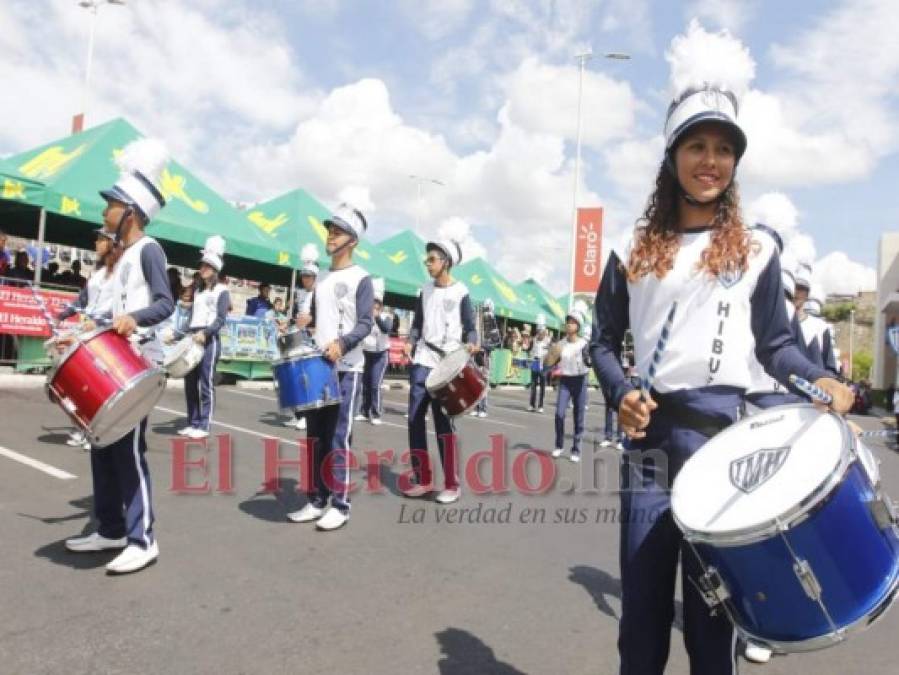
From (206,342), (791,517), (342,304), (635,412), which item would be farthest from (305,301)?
(791,517)

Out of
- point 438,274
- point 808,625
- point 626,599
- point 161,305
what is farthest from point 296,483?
point 808,625

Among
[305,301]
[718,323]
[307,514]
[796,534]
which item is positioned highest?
[305,301]

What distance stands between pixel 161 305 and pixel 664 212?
2744 mm

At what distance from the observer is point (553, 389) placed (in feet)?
85.0

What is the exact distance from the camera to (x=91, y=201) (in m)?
10.9

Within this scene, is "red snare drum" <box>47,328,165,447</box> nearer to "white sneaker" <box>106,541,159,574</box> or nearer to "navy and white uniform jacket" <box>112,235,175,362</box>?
"navy and white uniform jacket" <box>112,235,175,362</box>

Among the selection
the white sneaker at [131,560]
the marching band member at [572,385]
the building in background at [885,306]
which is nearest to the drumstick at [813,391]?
the white sneaker at [131,560]

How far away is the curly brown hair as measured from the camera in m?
2.09

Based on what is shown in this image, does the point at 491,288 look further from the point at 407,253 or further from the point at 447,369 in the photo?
the point at 447,369

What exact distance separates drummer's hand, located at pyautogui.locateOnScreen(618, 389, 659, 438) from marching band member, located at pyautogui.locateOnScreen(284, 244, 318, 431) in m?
2.85

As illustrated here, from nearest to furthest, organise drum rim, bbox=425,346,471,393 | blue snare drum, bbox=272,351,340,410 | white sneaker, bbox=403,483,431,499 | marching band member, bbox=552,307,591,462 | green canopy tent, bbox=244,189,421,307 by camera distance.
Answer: blue snare drum, bbox=272,351,340,410 < drum rim, bbox=425,346,471,393 < white sneaker, bbox=403,483,431,499 < marching band member, bbox=552,307,591,462 < green canopy tent, bbox=244,189,421,307

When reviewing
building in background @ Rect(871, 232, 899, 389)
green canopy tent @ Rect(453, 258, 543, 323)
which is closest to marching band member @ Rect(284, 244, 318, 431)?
green canopy tent @ Rect(453, 258, 543, 323)

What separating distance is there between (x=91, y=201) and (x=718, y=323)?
10989mm

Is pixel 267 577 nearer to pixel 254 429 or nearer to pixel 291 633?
pixel 291 633
